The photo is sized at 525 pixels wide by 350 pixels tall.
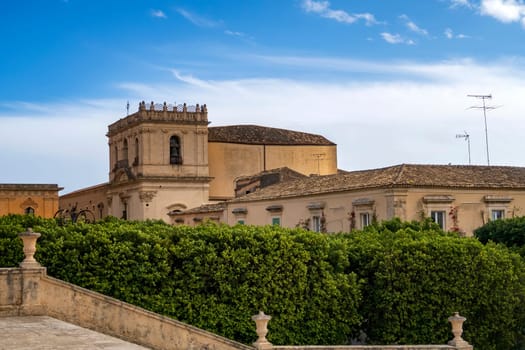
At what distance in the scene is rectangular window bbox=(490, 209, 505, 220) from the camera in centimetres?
3444

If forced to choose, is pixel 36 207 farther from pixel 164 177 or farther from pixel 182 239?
pixel 182 239

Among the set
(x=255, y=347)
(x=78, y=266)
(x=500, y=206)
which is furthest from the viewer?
(x=500, y=206)

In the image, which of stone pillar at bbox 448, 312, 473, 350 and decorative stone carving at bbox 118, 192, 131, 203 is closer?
stone pillar at bbox 448, 312, 473, 350

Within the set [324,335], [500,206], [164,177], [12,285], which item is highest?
[164,177]

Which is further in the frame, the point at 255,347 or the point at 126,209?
the point at 126,209

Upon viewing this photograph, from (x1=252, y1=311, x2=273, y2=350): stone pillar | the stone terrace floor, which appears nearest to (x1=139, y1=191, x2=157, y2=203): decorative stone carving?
(x1=252, y1=311, x2=273, y2=350): stone pillar

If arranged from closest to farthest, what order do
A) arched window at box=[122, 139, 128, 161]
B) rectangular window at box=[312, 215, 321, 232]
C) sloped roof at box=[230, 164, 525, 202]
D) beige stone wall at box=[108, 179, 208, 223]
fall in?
sloped roof at box=[230, 164, 525, 202] < rectangular window at box=[312, 215, 321, 232] < beige stone wall at box=[108, 179, 208, 223] < arched window at box=[122, 139, 128, 161]

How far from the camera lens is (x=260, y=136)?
6706 centimetres

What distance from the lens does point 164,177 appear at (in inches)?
2489

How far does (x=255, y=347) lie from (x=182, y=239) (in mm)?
3765

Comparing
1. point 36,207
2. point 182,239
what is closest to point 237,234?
point 182,239

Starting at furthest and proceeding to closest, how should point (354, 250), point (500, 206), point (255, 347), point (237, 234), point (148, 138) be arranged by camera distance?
point (148, 138)
point (500, 206)
point (354, 250)
point (237, 234)
point (255, 347)

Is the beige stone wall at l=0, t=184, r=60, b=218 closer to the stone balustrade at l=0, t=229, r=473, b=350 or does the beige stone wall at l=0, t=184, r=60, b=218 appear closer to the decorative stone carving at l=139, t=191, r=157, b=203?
the decorative stone carving at l=139, t=191, r=157, b=203

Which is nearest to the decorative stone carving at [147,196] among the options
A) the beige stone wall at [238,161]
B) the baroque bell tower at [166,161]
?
the baroque bell tower at [166,161]
